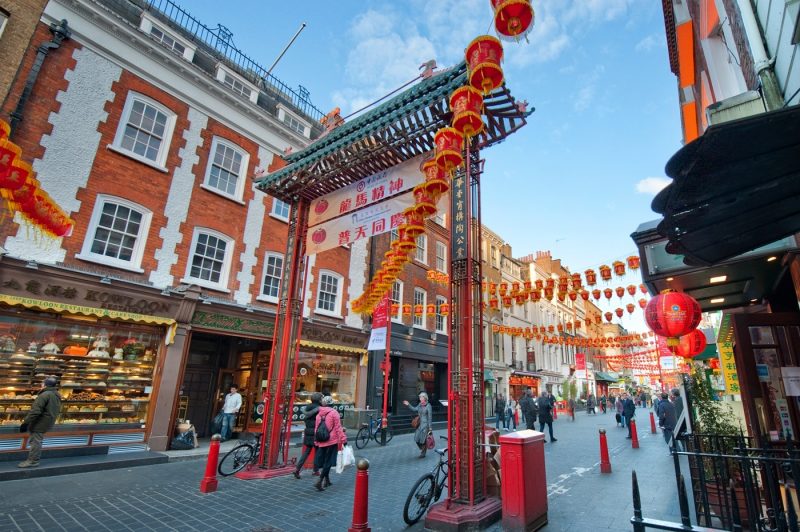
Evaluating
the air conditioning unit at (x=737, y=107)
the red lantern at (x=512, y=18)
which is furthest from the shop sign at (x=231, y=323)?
the air conditioning unit at (x=737, y=107)

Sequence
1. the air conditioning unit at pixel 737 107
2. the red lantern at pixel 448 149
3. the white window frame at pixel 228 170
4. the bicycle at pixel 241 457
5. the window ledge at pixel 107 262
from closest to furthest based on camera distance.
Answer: the air conditioning unit at pixel 737 107, the red lantern at pixel 448 149, the bicycle at pixel 241 457, the window ledge at pixel 107 262, the white window frame at pixel 228 170

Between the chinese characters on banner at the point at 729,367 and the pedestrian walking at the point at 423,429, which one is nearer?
the chinese characters on banner at the point at 729,367

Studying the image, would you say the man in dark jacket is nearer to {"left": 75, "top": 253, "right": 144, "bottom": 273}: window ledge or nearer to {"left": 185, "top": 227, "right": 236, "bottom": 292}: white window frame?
{"left": 75, "top": 253, "right": 144, "bottom": 273}: window ledge

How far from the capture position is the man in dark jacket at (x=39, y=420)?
28.1 feet

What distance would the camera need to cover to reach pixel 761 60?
4.27 meters

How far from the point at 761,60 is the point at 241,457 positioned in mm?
11599

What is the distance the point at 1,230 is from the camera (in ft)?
30.9

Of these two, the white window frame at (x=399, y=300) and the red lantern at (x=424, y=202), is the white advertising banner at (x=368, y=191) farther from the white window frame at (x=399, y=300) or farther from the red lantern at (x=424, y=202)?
the white window frame at (x=399, y=300)

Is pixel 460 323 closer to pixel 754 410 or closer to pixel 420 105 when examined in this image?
pixel 420 105

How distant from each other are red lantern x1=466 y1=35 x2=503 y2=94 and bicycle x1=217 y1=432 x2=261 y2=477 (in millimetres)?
9265

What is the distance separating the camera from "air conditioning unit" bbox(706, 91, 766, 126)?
4234 mm

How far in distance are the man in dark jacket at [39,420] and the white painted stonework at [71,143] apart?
3.30 meters

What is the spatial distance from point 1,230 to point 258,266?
676 cm

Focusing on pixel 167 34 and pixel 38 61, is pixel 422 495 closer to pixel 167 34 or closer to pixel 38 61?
pixel 38 61
